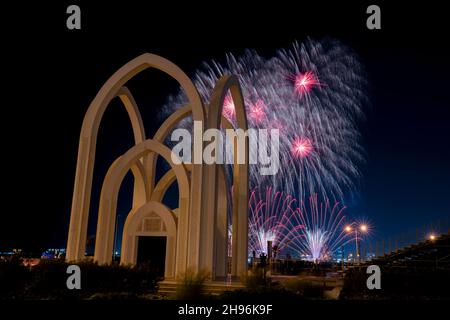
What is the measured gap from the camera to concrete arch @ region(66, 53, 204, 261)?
58.7ft

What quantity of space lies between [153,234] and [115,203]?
103 inches

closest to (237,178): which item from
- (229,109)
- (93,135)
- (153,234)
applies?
(153,234)

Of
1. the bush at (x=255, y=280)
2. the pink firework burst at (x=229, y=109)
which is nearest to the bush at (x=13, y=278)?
the bush at (x=255, y=280)

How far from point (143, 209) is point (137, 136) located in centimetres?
553

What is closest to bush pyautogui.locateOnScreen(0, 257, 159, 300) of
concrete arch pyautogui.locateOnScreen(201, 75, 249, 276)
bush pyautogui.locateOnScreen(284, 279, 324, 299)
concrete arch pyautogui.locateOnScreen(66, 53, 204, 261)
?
concrete arch pyautogui.locateOnScreen(66, 53, 204, 261)

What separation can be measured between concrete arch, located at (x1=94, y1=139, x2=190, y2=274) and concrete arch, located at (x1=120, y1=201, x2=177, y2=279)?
0.44 metres

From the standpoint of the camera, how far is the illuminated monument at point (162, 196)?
17.4 metres

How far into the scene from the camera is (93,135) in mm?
19453

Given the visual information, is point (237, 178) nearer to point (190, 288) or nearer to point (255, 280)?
point (255, 280)

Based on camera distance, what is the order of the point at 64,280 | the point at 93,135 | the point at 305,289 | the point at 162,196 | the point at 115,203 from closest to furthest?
the point at 64,280
the point at 305,289
the point at 93,135
the point at 115,203
the point at 162,196

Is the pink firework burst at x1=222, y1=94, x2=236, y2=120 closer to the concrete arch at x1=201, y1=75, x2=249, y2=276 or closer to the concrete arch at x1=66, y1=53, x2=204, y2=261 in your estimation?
the concrete arch at x1=201, y1=75, x2=249, y2=276

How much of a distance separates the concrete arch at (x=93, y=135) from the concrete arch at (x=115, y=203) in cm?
177
